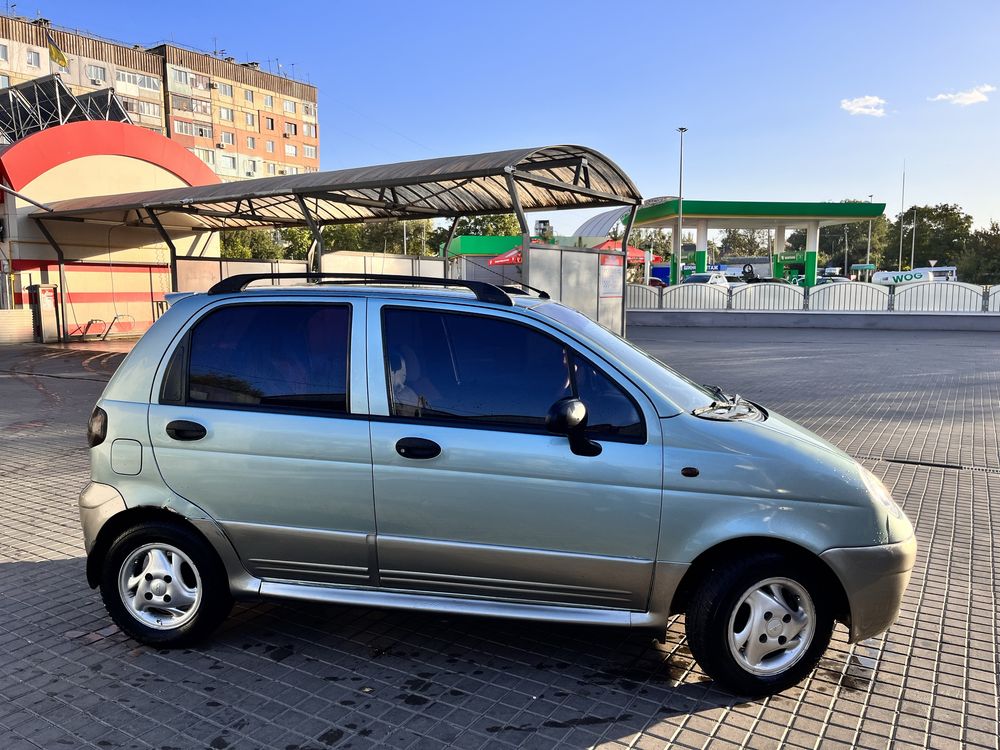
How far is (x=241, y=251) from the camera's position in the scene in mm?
47594

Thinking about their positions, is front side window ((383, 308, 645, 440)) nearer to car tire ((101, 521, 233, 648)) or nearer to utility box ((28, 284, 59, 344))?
car tire ((101, 521, 233, 648))

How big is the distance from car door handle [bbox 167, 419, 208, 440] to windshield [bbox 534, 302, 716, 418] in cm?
167

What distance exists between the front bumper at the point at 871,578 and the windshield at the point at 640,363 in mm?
883

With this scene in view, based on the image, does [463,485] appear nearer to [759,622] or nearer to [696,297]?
[759,622]

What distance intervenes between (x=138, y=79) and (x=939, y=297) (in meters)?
67.7

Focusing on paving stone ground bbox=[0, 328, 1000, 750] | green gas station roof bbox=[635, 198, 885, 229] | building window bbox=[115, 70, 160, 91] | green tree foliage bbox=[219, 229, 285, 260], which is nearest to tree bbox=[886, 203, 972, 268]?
green gas station roof bbox=[635, 198, 885, 229]

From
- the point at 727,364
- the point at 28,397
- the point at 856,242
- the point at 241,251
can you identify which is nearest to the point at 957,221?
the point at 856,242

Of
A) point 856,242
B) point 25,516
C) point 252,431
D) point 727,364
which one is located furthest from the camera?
point 856,242

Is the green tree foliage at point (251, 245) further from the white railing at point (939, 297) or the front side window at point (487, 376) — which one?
the front side window at point (487, 376)

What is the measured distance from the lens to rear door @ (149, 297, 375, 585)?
3387 millimetres

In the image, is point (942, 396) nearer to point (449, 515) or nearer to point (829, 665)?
point (829, 665)

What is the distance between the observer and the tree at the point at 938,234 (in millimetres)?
75375

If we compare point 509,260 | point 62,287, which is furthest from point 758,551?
point 509,260

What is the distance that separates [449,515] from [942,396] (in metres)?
11.2
